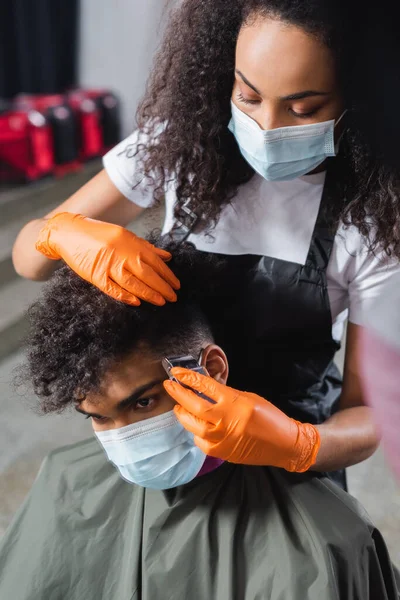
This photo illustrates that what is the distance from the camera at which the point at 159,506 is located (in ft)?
4.21

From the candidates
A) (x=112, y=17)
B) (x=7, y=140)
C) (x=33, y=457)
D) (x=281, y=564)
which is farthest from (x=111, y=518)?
(x=112, y=17)

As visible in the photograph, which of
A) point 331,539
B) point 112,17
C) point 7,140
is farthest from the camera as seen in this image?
point 112,17

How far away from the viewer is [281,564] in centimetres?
115

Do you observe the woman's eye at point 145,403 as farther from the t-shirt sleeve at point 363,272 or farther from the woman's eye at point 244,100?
the woman's eye at point 244,100

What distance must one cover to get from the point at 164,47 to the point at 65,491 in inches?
34.9

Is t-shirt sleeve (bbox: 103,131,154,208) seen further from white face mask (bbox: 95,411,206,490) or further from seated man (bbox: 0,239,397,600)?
white face mask (bbox: 95,411,206,490)

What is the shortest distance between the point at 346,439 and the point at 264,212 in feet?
1.47

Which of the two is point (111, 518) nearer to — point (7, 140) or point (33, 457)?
point (33, 457)

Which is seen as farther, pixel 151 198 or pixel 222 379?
pixel 151 198

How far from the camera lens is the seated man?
1142 mm

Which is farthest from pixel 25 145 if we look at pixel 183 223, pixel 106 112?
pixel 183 223

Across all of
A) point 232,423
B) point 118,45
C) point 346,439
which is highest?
point 232,423

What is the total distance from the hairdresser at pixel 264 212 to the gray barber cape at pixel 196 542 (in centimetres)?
11

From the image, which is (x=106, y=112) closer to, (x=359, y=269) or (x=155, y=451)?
(x=359, y=269)
